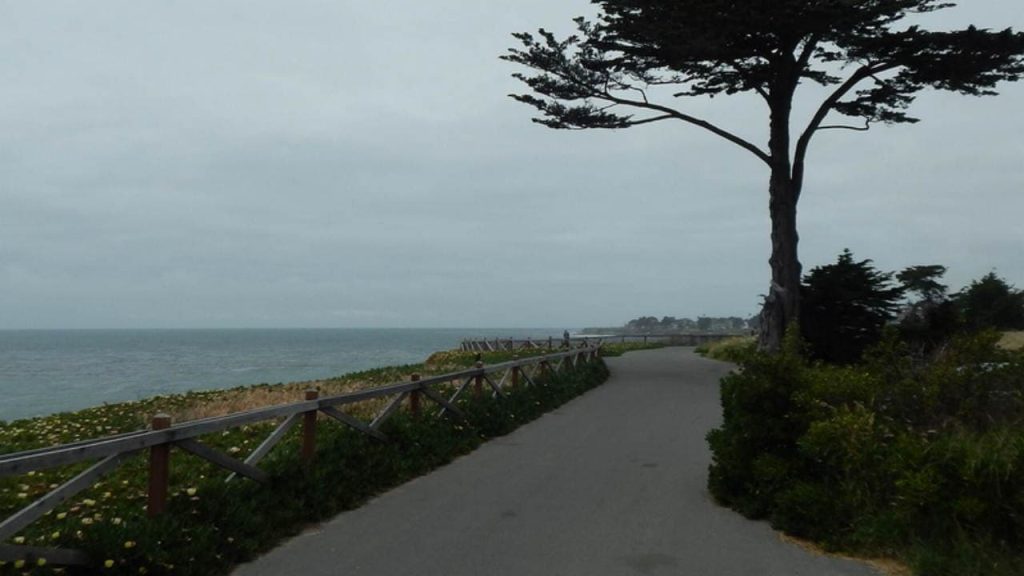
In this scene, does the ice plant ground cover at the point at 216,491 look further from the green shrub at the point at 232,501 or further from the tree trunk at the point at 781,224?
the tree trunk at the point at 781,224

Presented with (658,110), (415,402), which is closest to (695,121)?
(658,110)

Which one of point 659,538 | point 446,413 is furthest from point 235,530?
point 446,413

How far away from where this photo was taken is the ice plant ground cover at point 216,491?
570cm

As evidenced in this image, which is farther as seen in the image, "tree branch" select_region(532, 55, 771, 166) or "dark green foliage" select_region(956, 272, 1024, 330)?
"dark green foliage" select_region(956, 272, 1024, 330)

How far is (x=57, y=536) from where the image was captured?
554cm

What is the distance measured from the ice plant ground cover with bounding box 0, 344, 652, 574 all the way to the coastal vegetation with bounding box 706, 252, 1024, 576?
13.1 feet

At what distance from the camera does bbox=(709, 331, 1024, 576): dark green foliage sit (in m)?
5.92

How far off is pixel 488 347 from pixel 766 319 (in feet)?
87.0

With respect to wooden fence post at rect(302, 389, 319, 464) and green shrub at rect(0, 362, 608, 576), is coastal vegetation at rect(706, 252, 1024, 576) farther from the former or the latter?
wooden fence post at rect(302, 389, 319, 464)

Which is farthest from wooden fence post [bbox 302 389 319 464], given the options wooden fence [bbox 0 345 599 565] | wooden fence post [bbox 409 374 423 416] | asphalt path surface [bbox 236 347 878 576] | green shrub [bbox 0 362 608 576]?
wooden fence post [bbox 409 374 423 416]

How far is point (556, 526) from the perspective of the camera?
7.46 m

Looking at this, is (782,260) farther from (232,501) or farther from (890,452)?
(232,501)

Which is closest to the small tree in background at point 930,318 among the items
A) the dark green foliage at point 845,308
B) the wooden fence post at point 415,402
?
the dark green foliage at point 845,308

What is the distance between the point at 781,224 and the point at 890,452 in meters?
17.2
